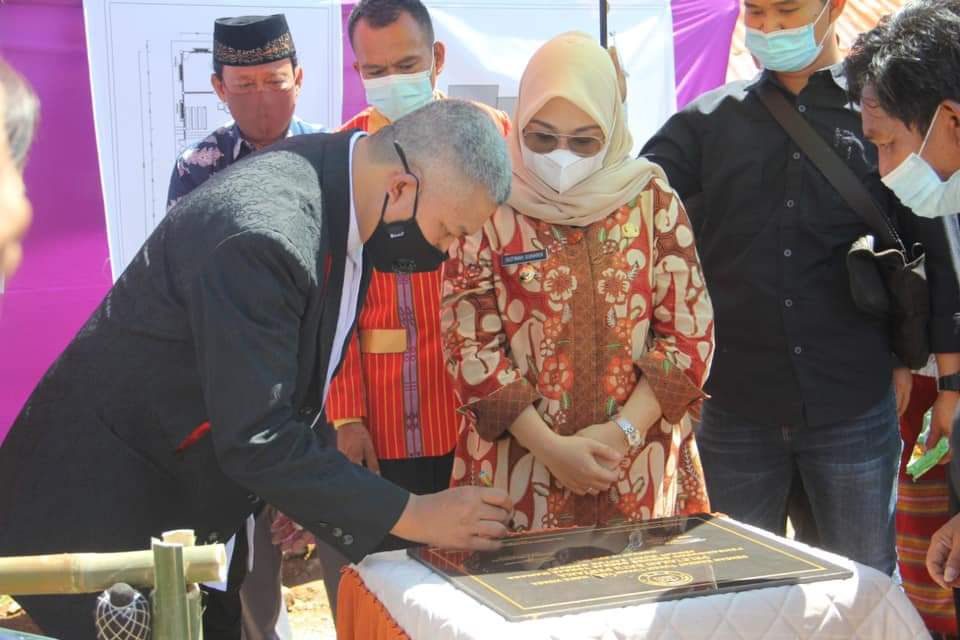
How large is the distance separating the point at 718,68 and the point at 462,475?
300cm

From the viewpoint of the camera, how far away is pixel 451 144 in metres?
1.94

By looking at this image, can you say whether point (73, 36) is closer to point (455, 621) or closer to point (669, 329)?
point (669, 329)

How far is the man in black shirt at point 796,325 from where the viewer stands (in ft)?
9.09

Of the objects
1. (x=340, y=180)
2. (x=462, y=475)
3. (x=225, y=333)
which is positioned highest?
(x=340, y=180)

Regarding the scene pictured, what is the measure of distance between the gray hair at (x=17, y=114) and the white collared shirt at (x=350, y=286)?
589 millimetres

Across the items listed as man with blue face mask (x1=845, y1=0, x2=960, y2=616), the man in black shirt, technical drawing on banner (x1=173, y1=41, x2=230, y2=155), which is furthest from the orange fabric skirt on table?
technical drawing on banner (x1=173, y1=41, x2=230, y2=155)

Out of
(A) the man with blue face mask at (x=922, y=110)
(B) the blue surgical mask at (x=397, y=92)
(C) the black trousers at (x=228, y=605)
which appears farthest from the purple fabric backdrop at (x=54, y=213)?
(A) the man with blue face mask at (x=922, y=110)

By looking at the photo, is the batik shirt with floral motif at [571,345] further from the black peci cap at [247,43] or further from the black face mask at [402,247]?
the black peci cap at [247,43]

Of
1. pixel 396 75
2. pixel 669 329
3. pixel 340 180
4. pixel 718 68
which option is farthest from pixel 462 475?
pixel 718 68

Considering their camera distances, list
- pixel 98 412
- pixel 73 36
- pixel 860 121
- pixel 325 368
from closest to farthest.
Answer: pixel 98 412
pixel 325 368
pixel 860 121
pixel 73 36

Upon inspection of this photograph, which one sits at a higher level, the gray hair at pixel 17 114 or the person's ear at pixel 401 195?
the gray hair at pixel 17 114

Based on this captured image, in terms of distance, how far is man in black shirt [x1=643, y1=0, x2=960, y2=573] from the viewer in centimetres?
277

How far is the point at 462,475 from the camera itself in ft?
8.22

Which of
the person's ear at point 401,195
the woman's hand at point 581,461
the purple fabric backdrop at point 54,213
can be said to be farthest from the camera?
the purple fabric backdrop at point 54,213
